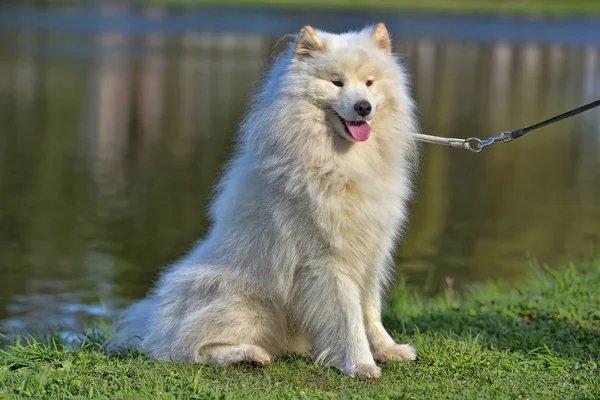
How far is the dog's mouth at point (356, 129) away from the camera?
4977 millimetres

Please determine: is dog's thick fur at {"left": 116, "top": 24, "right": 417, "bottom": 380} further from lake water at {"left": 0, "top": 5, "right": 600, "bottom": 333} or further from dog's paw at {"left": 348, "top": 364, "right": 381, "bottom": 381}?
lake water at {"left": 0, "top": 5, "right": 600, "bottom": 333}

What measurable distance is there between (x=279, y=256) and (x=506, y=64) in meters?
26.7

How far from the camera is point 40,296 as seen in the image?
28.3 ft

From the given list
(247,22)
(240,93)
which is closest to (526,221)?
(240,93)

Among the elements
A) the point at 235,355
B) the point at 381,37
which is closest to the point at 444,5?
the point at 381,37

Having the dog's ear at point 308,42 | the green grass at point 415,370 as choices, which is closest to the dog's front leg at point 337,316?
the green grass at point 415,370

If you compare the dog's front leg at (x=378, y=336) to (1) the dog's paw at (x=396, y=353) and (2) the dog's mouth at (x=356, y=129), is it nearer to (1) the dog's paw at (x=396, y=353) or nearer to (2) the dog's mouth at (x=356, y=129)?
(1) the dog's paw at (x=396, y=353)

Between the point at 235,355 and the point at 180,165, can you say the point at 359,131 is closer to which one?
the point at 235,355

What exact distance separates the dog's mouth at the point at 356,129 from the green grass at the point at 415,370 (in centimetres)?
129

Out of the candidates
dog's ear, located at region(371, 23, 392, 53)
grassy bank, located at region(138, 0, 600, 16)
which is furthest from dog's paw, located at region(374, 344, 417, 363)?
grassy bank, located at region(138, 0, 600, 16)

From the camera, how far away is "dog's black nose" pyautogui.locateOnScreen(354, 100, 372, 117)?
15.9ft

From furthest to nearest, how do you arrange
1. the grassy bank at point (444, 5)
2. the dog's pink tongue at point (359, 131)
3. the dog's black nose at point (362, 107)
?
the grassy bank at point (444, 5)
the dog's pink tongue at point (359, 131)
the dog's black nose at point (362, 107)

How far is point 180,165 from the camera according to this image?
573 inches

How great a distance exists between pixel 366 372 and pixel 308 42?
180cm
